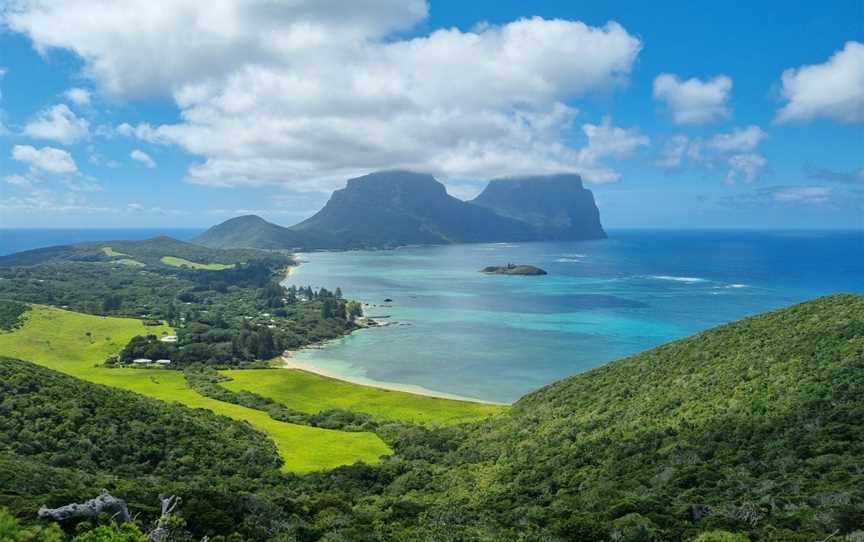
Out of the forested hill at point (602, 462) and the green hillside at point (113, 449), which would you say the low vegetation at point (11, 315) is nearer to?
the green hillside at point (113, 449)

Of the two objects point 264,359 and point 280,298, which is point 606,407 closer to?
point 264,359

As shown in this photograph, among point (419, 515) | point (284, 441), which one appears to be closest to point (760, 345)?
point (419, 515)

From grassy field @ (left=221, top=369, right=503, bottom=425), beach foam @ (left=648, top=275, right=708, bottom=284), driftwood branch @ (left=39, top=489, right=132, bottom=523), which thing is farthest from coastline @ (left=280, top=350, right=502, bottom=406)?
beach foam @ (left=648, top=275, right=708, bottom=284)

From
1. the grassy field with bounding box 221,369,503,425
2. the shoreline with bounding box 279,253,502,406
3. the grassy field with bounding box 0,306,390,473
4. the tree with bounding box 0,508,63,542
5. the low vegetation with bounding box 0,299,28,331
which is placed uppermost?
the tree with bounding box 0,508,63,542

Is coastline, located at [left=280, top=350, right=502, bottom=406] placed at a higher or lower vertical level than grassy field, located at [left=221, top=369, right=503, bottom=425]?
lower

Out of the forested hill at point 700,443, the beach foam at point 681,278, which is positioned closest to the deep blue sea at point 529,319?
the beach foam at point 681,278

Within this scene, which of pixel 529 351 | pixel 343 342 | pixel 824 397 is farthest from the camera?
pixel 343 342

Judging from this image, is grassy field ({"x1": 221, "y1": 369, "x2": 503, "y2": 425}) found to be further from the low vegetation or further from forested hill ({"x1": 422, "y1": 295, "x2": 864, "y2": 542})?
the low vegetation
